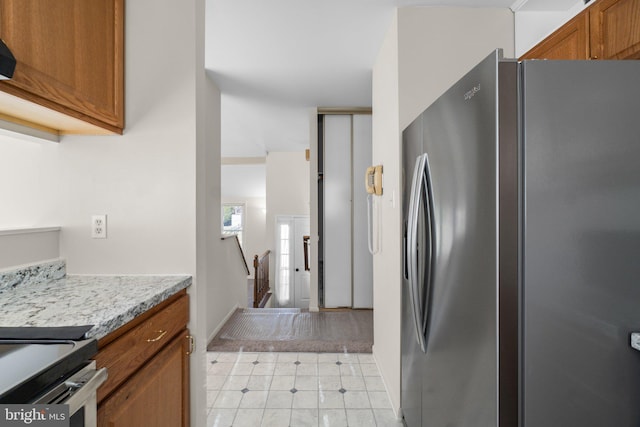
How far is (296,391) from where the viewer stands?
2320 mm

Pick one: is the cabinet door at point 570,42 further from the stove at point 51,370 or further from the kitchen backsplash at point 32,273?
the kitchen backsplash at point 32,273

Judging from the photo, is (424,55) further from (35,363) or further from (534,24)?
(35,363)

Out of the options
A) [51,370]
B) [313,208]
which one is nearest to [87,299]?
[51,370]

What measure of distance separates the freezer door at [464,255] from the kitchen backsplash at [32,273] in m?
1.59

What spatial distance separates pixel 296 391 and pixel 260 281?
12.3ft

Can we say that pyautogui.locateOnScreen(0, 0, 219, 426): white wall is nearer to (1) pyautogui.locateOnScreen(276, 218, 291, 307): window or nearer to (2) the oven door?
(2) the oven door

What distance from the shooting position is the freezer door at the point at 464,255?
3.21 ft

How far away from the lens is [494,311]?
3.15 ft

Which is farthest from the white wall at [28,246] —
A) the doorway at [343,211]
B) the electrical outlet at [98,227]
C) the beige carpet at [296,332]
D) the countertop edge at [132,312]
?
the doorway at [343,211]

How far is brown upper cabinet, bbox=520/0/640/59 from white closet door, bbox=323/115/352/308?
2648 millimetres

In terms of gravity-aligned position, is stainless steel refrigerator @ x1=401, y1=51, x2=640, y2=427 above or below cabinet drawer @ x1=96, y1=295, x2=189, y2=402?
above

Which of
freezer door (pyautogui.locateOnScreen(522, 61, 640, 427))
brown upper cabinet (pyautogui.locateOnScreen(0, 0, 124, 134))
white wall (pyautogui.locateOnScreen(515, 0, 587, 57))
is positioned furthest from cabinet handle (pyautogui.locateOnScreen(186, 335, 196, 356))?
white wall (pyautogui.locateOnScreen(515, 0, 587, 57))

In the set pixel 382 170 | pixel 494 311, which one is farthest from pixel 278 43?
pixel 494 311

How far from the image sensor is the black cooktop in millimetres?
602
